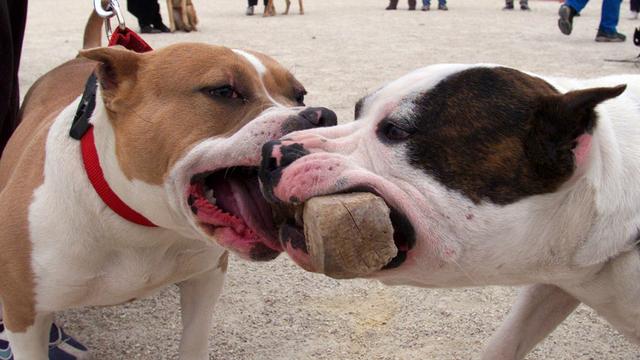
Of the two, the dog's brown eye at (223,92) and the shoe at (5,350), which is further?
the shoe at (5,350)

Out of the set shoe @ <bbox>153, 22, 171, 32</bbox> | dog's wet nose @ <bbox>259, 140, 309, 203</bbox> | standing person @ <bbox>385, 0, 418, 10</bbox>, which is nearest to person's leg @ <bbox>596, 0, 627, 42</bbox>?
standing person @ <bbox>385, 0, 418, 10</bbox>

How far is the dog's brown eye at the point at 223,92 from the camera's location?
231 centimetres

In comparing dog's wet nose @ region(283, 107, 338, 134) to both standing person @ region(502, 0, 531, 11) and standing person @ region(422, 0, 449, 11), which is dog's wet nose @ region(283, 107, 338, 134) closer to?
standing person @ region(422, 0, 449, 11)

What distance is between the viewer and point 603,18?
1060cm

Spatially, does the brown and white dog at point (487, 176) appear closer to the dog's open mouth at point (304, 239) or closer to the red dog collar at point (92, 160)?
the dog's open mouth at point (304, 239)

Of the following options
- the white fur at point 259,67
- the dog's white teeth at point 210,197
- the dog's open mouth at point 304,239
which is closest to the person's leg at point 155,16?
the white fur at point 259,67

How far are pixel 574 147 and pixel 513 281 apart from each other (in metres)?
0.45

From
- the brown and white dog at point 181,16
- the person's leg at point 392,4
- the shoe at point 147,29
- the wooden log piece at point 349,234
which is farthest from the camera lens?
the person's leg at point 392,4

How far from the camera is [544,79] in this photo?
6.99 feet

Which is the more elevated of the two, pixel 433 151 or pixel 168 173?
pixel 433 151

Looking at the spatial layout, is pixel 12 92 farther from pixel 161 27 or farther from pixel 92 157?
pixel 161 27

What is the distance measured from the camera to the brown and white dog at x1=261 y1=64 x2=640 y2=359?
188 cm

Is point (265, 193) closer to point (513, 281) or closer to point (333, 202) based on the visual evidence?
point (333, 202)

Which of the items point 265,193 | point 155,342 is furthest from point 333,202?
point 155,342
